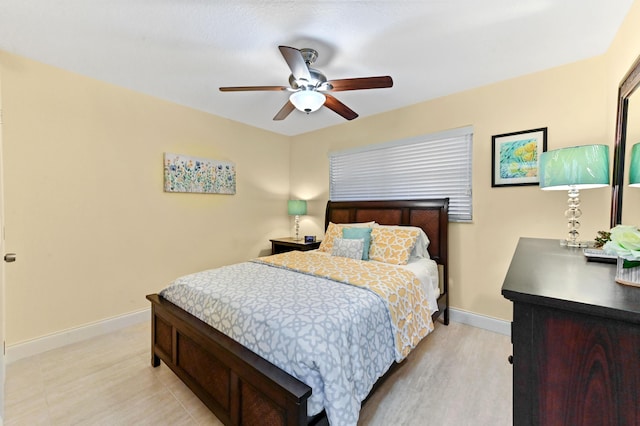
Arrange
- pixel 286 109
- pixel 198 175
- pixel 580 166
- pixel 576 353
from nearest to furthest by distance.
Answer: pixel 576 353
pixel 580 166
pixel 286 109
pixel 198 175

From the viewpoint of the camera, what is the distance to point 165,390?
185cm

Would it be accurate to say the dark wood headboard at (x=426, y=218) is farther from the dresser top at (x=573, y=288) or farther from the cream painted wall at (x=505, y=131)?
the dresser top at (x=573, y=288)

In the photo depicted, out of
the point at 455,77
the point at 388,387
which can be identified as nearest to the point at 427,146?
the point at 455,77

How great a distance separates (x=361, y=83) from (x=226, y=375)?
2098 millimetres

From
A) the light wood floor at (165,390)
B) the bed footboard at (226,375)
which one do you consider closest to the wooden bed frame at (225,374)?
the bed footboard at (226,375)

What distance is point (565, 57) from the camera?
7.23 ft

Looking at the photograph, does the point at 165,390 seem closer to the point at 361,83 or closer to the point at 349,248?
the point at 349,248

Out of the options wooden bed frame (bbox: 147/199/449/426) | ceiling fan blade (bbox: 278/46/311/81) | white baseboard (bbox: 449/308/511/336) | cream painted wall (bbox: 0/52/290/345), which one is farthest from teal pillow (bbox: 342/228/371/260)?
cream painted wall (bbox: 0/52/290/345)

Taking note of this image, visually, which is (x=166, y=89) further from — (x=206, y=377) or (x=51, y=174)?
(x=206, y=377)

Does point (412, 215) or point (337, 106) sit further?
point (412, 215)

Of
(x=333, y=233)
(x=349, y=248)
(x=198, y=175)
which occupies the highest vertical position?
(x=198, y=175)

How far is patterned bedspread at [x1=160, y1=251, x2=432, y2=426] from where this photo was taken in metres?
1.22

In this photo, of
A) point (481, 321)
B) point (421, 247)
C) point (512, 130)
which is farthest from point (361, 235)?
point (512, 130)

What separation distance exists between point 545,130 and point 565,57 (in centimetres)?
58
